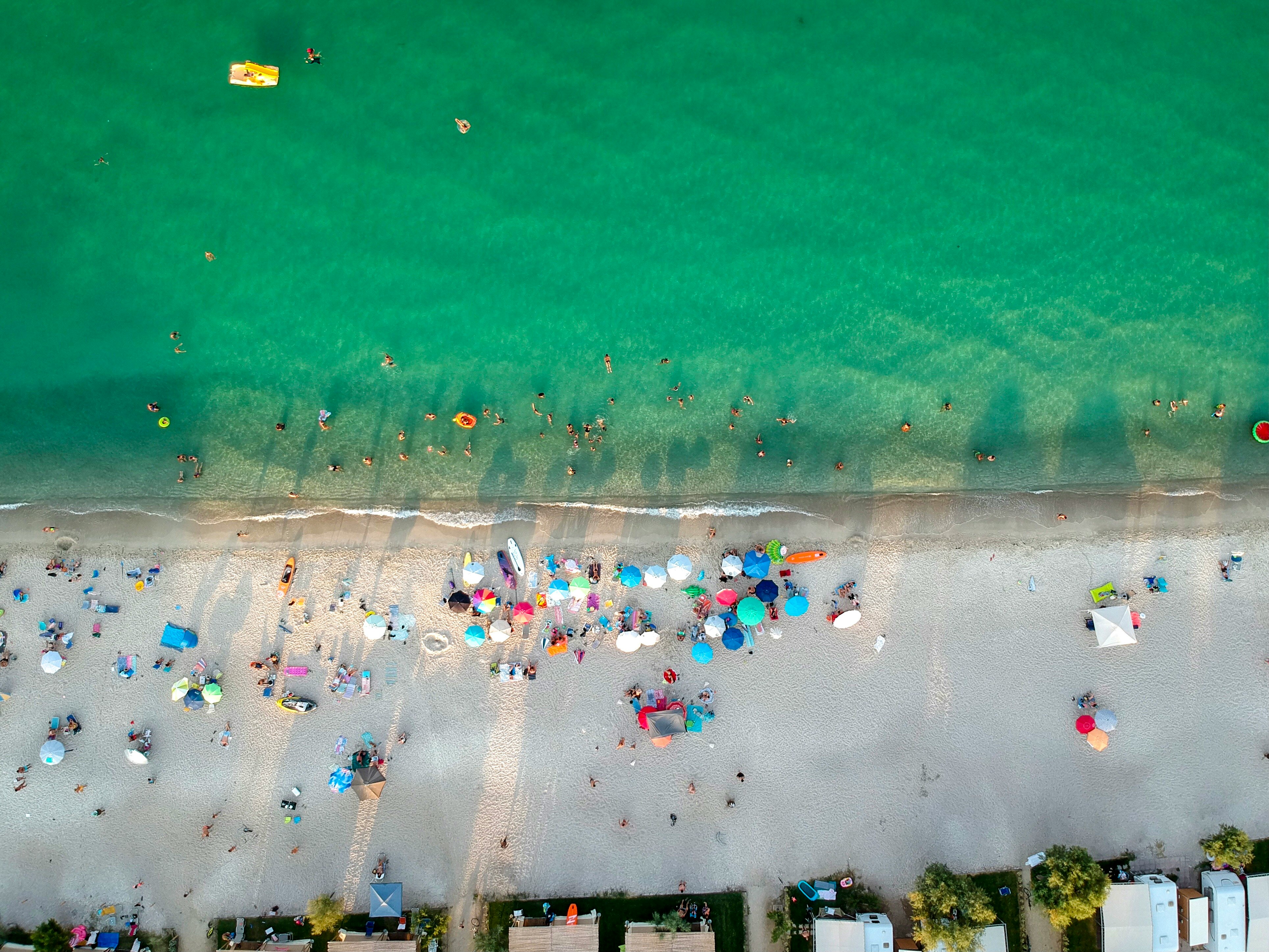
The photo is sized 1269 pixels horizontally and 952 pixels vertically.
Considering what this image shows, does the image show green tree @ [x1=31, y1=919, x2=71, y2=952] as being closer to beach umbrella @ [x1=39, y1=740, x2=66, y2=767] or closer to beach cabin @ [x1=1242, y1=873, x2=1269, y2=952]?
beach umbrella @ [x1=39, y1=740, x2=66, y2=767]

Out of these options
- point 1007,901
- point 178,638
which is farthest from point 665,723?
point 178,638

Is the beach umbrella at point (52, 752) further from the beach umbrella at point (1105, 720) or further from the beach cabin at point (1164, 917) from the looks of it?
the beach cabin at point (1164, 917)

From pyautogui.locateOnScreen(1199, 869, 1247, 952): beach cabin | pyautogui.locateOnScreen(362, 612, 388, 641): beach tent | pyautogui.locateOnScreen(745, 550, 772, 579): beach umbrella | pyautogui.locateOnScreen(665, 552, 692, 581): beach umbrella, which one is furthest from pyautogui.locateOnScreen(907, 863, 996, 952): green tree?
pyautogui.locateOnScreen(362, 612, 388, 641): beach tent

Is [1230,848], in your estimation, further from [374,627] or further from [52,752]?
[52,752]

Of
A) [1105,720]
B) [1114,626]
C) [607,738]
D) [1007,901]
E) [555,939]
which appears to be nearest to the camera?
[555,939]

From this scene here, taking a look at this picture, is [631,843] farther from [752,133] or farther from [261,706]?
[752,133]

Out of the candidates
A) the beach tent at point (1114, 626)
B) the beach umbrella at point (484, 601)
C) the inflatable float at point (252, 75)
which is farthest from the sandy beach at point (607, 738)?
the inflatable float at point (252, 75)

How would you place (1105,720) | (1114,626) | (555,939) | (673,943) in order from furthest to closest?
(1105,720) < (1114,626) < (555,939) < (673,943)
